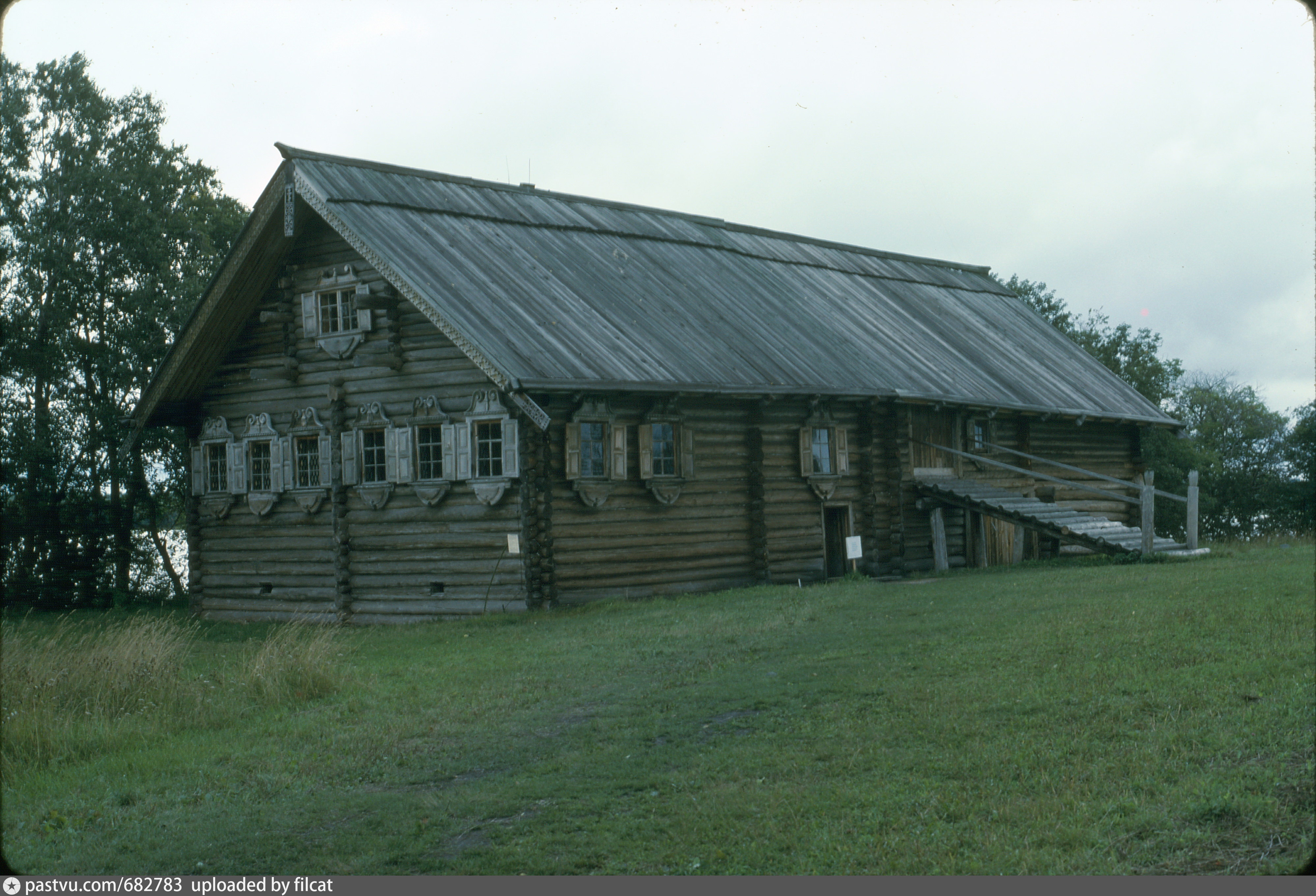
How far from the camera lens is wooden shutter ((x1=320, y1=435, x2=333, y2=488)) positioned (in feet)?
74.7

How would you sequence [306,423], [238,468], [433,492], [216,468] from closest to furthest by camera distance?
[433,492] → [306,423] → [238,468] → [216,468]

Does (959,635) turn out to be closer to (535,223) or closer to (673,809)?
(673,809)

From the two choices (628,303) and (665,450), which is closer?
(665,450)

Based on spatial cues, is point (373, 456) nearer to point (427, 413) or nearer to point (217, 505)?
point (427, 413)

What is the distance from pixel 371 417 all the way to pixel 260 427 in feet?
11.4

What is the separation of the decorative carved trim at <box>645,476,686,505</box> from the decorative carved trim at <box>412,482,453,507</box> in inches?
137

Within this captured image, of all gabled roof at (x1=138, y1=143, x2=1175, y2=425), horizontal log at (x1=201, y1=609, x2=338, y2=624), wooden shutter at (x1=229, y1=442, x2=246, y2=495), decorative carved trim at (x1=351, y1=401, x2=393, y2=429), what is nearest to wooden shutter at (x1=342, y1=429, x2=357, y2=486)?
decorative carved trim at (x1=351, y1=401, x2=393, y2=429)

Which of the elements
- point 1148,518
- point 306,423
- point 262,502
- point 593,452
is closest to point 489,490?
point 593,452

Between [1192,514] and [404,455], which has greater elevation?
[404,455]

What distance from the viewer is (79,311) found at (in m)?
31.4

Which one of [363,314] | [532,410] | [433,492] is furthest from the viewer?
[363,314]

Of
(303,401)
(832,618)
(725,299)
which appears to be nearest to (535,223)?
(725,299)

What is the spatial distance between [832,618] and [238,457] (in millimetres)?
13969

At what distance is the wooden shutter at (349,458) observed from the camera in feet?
72.6
